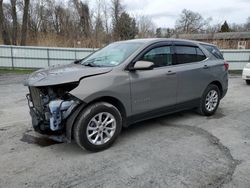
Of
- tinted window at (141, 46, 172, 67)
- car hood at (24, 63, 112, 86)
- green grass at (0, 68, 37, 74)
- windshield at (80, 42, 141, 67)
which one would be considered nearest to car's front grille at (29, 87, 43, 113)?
car hood at (24, 63, 112, 86)

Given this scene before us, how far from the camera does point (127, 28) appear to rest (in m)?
29.1

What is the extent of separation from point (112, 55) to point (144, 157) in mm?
1972

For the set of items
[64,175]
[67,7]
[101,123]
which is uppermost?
[67,7]

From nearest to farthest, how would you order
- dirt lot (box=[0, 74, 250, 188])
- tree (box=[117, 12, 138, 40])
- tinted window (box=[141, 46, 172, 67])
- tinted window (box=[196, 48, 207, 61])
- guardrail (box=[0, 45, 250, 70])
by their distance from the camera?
dirt lot (box=[0, 74, 250, 188]) → tinted window (box=[141, 46, 172, 67]) → tinted window (box=[196, 48, 207, 61]) → guardrail (box=[0, 45, 250, 70]) → tree (box=[117, 12, 138, 40])

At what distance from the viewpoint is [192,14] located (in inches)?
2205

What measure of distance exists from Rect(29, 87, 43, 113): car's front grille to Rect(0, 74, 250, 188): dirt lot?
0.67 meters

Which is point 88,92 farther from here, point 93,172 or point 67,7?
point 67,7

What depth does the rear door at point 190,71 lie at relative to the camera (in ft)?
16.1

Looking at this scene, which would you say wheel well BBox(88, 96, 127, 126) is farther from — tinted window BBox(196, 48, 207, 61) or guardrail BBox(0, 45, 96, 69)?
guardrail BBox(0, 45, 96, 69)

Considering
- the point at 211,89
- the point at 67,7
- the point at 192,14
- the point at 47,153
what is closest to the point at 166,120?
the point at 211,89

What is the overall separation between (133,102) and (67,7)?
33.8 metres

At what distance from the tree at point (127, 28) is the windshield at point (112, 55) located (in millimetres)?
22766

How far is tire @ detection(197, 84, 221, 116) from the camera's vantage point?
552 centimetres

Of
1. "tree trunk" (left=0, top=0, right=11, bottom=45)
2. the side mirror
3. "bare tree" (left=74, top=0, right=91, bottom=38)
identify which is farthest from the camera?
"bare tree" (left=74, top=0, right=91, bottom=38)
